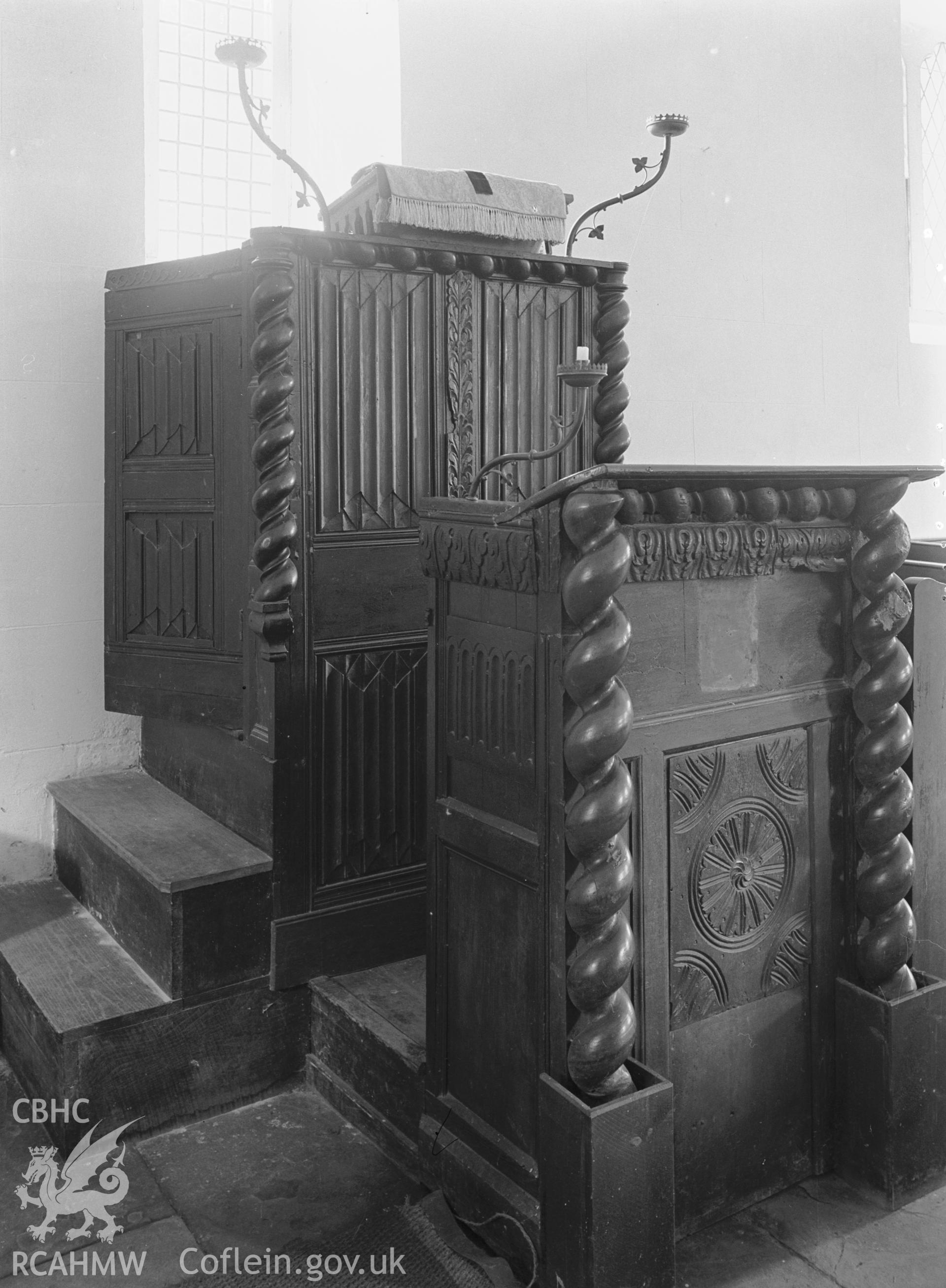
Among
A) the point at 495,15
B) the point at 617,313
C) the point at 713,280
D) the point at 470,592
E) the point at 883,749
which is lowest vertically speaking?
the point at 883,749

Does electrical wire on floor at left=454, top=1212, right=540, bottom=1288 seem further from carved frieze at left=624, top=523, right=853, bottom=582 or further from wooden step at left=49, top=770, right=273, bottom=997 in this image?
carved frieze at left=624, top=523, right=853, bottom=582

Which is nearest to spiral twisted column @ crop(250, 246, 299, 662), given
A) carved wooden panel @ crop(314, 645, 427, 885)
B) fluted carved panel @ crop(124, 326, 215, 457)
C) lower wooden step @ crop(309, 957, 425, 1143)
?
carved wooden panel @ crop(314, 645, 427, 885)

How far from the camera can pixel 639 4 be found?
14.8 feet

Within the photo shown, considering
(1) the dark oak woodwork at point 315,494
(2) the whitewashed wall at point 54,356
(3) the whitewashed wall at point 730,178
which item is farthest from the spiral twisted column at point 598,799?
(3) the whitewashed wall at point 730,178

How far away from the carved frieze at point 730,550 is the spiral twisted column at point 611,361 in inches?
44.8

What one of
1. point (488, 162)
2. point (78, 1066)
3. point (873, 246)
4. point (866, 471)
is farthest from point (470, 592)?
point (873, 246)

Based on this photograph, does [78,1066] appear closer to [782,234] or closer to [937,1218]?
[937,1218]

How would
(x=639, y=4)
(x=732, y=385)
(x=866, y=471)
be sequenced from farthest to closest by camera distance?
(x=732, y=385)
(x=639, y=4)
(x=866, y=471)

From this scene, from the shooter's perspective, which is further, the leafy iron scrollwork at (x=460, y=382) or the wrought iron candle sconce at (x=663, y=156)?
the wrought iron candle sconce at (x=663, y=156)

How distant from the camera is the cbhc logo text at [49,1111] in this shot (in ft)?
7.88

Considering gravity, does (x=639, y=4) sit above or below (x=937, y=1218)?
above

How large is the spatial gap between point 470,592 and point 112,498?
4.92 feet

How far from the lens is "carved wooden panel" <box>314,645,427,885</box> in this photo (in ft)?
8.80

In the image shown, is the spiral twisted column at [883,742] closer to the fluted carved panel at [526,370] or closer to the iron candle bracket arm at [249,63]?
the fluted carved panel at [526,370]
